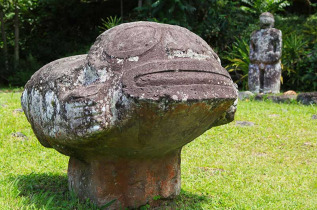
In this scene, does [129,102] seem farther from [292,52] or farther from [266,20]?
[292,52]

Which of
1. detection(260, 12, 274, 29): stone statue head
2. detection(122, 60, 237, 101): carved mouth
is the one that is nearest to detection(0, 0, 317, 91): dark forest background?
detection(260, 12, 274, 29): stone statue head

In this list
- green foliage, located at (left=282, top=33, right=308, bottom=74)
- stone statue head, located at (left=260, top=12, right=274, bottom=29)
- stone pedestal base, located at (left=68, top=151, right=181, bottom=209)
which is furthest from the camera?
green foliage, located at (left=282, top=33, right=308, bottom=74)

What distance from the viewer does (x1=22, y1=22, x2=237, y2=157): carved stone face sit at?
7.53ft

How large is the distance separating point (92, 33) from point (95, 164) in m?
12.6

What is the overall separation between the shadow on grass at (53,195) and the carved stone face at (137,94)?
1.68ft

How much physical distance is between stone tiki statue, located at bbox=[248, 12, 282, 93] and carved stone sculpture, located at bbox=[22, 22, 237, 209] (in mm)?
7489

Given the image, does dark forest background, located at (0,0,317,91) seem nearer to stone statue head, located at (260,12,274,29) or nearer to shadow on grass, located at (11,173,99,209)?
stone statue head, located at (260,12,274,29)

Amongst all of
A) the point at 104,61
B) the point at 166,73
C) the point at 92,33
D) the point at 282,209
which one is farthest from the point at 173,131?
the point at 92,33

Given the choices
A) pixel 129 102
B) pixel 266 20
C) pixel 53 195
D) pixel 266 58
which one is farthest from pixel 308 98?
pixel 129 102

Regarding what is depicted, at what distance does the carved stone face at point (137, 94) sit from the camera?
7.53ft

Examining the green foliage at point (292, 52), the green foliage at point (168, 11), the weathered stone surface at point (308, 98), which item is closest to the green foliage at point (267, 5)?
the green foliage at point (292, 52)

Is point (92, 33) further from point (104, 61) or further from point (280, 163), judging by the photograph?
point (104, 61)

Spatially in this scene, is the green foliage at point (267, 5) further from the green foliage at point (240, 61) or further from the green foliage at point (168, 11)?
the green foliage at point (168, 11)

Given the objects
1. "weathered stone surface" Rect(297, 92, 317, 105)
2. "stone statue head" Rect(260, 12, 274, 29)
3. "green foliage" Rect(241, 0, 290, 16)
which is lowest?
"weathered stone surface" Rect(297, 92, 317, 105)
